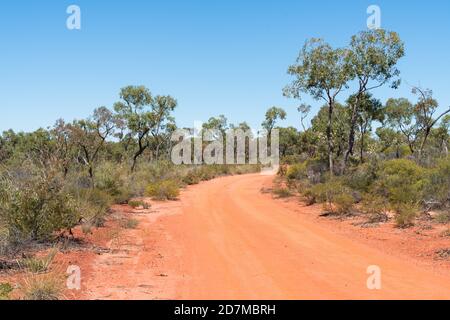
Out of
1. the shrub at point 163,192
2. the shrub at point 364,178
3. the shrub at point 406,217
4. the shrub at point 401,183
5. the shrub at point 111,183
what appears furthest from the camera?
the shrub at point 163,192

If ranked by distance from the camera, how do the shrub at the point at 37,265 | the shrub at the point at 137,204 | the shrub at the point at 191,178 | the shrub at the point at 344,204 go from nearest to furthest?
the shrub at the point at 37,265 → the shrub at the point at 344,204 → the shrub at the point at 137,204 → the shrub at the point at 191,178

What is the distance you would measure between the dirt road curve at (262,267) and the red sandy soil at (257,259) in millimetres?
17

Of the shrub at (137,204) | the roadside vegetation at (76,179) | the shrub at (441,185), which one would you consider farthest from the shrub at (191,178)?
the shrub at (441,185)

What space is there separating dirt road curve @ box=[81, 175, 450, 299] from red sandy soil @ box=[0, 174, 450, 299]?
2cm

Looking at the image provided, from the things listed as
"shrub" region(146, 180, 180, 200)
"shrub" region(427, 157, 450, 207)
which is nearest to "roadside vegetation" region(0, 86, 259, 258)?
"shrub" region(146, 180, 180, 200)

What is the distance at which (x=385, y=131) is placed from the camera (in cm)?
5212

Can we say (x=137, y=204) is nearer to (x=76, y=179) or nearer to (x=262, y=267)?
(x=76, y=179)

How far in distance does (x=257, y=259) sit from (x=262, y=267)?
77 cm

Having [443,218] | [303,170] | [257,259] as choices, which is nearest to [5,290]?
[257,259]

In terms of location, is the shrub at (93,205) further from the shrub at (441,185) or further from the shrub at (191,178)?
the shrub at (191,178)

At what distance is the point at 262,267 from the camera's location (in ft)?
30.3

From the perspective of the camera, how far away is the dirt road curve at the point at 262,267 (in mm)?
7406

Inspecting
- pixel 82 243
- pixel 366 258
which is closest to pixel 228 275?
pixel 366 258

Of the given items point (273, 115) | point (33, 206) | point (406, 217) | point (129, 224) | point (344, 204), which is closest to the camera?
point (33, 206)
